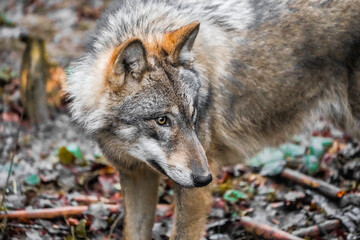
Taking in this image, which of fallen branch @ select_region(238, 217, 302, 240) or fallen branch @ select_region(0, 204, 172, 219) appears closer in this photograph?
fallen branch @ select_region(238, 217, 302, 240)

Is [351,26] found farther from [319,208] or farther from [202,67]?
[319,208]

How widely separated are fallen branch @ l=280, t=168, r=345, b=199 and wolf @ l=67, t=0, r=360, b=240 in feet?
2.24

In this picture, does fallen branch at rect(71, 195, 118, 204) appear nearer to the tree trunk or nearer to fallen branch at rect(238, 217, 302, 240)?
fallen branch at rect(238, 217, 302, 240)

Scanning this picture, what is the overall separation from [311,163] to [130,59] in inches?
126

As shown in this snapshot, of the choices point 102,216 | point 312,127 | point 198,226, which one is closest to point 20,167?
point 102,216

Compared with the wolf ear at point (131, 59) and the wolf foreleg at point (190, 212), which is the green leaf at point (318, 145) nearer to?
the wolf foreleg at point (190, 212)

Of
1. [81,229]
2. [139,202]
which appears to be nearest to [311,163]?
[139,202]

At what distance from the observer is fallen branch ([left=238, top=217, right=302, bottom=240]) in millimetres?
4797

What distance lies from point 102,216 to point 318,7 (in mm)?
2971

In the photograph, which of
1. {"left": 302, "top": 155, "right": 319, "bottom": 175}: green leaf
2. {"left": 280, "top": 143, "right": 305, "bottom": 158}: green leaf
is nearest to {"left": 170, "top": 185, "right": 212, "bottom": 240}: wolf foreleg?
{"left": 302, "top": 155, "right": 319, "bottom": 175}: green leaf

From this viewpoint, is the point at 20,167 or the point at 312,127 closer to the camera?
the point at 312,127

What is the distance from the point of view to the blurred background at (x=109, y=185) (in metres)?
5.09

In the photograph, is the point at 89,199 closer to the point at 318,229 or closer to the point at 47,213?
the point at 47,213

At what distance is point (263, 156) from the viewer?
252 inches
